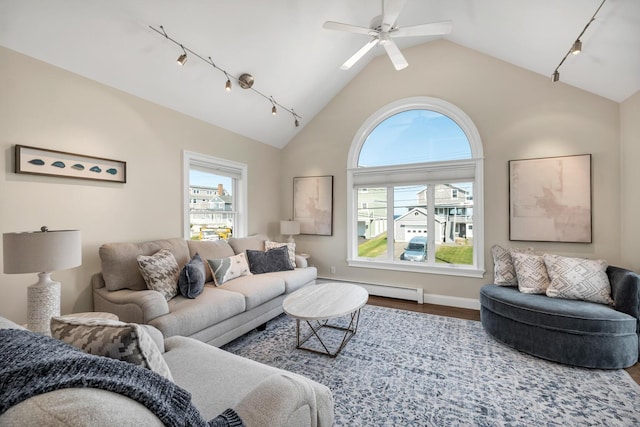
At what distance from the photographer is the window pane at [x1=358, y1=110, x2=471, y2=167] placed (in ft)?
13.0

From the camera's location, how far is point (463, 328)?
3.10 meters

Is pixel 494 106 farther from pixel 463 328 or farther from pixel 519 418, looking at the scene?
pixel 519 418

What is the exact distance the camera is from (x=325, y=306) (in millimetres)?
2508

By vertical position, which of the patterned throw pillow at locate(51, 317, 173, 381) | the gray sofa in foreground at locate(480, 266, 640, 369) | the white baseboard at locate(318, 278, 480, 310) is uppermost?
the patterned throw pillow at locate(51, 317, 173, 381)

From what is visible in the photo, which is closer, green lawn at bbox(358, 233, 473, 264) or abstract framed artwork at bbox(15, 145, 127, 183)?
abstract framed artwork at bbox(15, 145, 127, 183)

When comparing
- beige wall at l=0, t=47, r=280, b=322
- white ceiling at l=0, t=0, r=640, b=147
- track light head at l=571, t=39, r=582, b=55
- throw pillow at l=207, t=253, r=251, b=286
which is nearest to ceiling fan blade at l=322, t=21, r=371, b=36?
white ceiling at l=0, t=0, r=640, b=147

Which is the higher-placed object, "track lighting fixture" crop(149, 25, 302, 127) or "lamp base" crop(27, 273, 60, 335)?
"track lighting fixture" crop(149, 25, 302, 127)

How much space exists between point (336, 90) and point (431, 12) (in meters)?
1.75

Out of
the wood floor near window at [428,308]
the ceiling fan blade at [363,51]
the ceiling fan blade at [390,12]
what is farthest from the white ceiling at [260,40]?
the wood floor near window at [428,308]

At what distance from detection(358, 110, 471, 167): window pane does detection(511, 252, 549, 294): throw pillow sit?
1.58 meters

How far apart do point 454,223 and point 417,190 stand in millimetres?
732

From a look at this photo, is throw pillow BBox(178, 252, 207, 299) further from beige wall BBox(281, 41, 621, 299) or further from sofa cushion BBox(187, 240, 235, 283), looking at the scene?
beige wall BBox(281, 41, 621, 299)

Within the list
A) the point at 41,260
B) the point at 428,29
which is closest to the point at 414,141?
the point at 428,29

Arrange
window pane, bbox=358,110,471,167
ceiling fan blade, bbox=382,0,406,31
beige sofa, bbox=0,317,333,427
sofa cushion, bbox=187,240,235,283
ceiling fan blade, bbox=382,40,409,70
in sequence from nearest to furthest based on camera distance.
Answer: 1. beige sofa, bbox=0,317,333,427
2. ceiling fan blade, bbox=382,0,406,31
3. ceiling fan blade, bbox=382,40,409,70
4. sofa cushion, bbox=187,240,235,283
5. window pane, bbox=358,110,471,167
